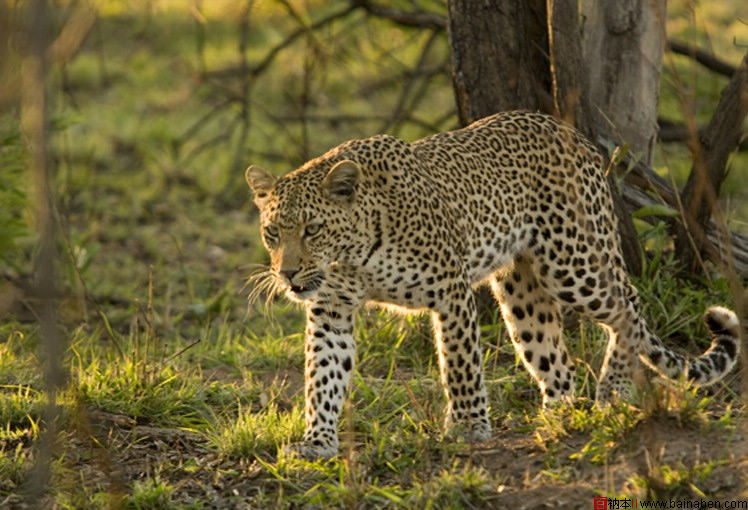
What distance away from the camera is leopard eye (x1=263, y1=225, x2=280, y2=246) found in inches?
239

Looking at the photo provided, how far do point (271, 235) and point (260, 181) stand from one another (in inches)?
13.1

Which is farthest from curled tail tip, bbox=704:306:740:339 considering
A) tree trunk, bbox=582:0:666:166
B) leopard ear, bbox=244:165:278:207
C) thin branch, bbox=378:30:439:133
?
thin branch, bbox=378:30:439:133

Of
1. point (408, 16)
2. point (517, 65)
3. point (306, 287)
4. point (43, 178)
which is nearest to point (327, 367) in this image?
point (306, 287)

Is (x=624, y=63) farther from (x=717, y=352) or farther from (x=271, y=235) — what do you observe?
(x=271, y=235)

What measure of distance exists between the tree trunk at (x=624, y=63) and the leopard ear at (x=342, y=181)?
7.47 feet

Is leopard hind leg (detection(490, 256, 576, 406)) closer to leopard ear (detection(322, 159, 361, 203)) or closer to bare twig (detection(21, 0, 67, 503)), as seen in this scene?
leopard ear (detection(322, 159, 361, 203))

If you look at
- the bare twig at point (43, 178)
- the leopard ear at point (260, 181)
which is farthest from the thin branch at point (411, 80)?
the bare twig at point (43, 178)

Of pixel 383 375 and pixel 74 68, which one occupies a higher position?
pixel 74 68

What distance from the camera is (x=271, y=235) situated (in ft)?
20.1

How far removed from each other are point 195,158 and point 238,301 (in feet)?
13.5

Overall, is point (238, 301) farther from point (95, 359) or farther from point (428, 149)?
point (428, 149)

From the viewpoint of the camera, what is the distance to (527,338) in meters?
6.82

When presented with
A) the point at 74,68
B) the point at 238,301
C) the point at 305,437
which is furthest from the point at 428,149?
the point at 74,68

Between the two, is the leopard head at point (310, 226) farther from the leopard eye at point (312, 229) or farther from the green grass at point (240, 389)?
the green grass at point (240, 389)
